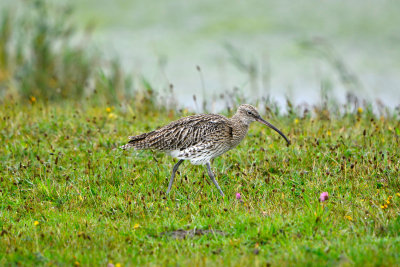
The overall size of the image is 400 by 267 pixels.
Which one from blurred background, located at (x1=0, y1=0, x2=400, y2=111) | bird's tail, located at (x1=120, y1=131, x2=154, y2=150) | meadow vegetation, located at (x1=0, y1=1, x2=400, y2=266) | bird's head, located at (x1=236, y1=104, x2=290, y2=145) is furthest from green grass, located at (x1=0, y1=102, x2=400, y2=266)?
blurred background, located at (x1=0, y1=0, x2=400, y2=111)

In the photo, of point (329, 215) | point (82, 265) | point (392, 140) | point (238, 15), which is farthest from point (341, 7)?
point (82, 265)

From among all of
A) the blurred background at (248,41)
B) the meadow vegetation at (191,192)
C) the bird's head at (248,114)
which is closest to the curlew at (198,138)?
the bird's head at (248,114)

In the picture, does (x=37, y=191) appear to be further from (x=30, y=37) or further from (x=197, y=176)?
(x=30, y=37)

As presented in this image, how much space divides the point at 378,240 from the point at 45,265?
2.87 metres

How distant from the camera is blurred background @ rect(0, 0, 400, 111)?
1526cm

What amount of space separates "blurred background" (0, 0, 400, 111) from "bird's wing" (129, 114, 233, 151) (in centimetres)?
677

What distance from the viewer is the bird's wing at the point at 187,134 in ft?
22.6

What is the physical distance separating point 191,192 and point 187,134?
2.53 feet

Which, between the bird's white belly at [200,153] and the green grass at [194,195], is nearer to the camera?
the green grass at [194,195]

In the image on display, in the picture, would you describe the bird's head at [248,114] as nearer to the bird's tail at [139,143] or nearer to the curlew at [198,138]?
the curlew at [198,138]

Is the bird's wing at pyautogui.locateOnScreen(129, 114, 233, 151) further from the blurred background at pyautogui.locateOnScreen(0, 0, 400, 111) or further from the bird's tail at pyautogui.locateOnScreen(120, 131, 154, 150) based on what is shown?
the blurred background at pyautogui.locateOnScreen(0, 0, 400, 111)

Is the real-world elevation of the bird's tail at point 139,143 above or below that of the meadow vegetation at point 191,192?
above

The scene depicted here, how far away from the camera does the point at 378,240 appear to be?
15.7 feet

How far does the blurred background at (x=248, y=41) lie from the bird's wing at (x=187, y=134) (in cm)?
677
